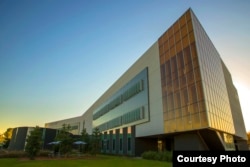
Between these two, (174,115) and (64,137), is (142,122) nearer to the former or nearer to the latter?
(174,115)

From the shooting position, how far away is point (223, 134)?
3088 centimetres

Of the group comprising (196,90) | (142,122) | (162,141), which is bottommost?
(162,141)

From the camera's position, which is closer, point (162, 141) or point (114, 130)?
point (162, 141)

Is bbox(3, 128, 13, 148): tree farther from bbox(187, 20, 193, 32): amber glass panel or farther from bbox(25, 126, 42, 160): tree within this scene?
bbox(187, 20, 193, 32): amber glass panel

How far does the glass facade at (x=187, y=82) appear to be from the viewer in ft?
83.0

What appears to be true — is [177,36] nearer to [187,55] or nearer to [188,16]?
[188,16]

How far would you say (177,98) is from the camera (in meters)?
28.7

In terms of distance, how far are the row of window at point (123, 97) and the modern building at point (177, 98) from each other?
22 cm

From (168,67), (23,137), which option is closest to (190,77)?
(168,67)

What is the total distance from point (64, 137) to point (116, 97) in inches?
864

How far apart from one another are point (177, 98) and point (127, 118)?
20.5m

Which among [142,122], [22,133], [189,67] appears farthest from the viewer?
[22,133]

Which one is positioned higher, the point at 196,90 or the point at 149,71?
the point at 149,71

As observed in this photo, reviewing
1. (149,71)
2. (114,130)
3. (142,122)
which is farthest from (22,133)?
(149,71)
